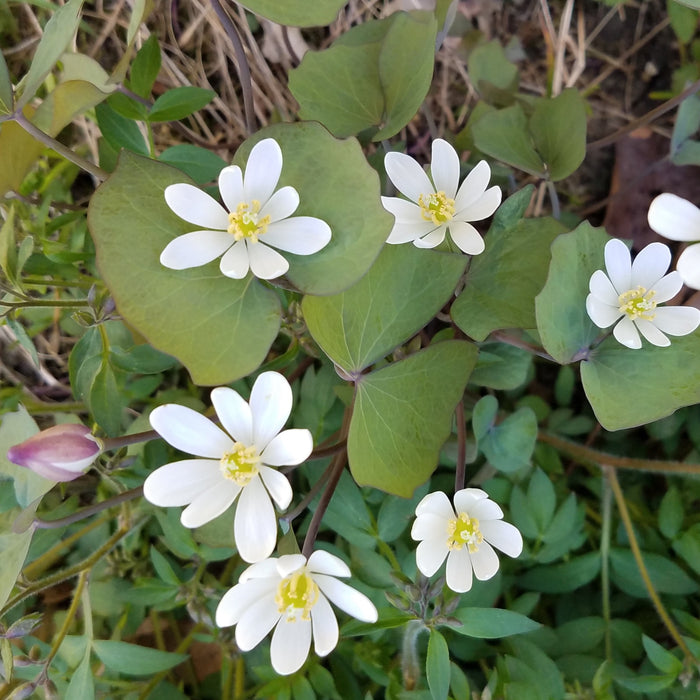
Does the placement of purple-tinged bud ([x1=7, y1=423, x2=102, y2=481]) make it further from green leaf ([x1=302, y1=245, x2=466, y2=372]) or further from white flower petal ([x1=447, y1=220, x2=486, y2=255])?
white flower petal ([x1=447, y1=220, x2=486, y2=255])

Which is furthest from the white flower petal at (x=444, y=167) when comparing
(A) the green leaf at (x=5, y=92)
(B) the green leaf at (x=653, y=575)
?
(B) the green leaf at (x=653, y=575)

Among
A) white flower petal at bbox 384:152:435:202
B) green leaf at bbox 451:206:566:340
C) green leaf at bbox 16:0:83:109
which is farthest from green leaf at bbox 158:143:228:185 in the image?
green leaf at bbox 451:206:566:340

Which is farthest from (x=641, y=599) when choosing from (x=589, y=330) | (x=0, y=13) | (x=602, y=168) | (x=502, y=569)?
(x=0, y=13)

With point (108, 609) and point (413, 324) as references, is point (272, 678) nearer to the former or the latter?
point (108, 609)

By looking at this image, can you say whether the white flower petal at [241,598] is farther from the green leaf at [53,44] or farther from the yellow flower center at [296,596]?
the green leaf at [53,44]

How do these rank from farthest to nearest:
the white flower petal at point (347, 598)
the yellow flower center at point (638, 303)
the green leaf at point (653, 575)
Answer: the green leaf at point (653, 575), the yellow flower center at point (638, 303), the white flower petal at point (347, 598)

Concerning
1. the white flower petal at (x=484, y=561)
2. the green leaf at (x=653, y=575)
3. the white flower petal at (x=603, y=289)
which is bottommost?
the green leaf at (x=653, y=575)

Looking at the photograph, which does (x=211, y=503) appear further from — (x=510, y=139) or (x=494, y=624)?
(x=510, y=139)

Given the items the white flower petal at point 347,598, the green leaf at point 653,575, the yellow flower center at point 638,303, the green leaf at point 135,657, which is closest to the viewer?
the white flower petal at point 347,598
